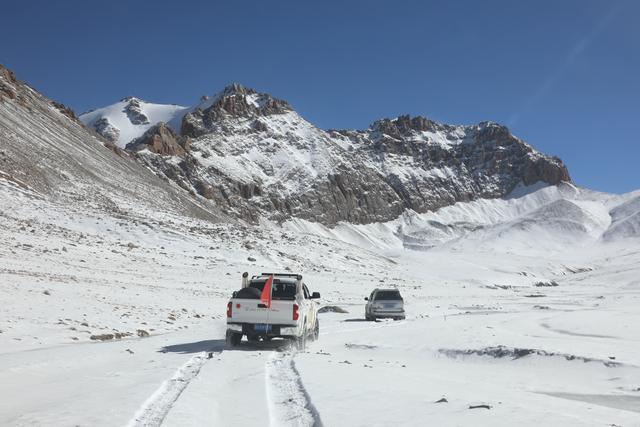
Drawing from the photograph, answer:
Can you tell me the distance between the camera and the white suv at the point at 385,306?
89.9ft

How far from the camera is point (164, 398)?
796cm

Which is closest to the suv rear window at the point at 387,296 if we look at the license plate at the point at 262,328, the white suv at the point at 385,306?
the white suv at the point at 385,306

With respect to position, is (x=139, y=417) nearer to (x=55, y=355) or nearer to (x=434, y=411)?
(x=434, y=411)

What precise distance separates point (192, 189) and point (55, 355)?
570 ft

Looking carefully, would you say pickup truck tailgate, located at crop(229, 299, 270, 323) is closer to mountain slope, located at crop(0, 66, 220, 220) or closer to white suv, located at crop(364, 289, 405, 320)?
white suv, located at crop(364, 289, 405, 320)

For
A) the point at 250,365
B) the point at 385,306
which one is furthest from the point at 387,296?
the point at 250,365

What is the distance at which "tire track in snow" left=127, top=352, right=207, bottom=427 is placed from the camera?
6656 millimetres

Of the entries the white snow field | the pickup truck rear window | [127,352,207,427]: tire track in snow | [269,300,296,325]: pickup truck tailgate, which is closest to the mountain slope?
the white snow field

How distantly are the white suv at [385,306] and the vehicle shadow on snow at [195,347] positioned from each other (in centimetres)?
1227

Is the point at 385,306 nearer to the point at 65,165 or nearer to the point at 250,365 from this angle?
the point at 250,365

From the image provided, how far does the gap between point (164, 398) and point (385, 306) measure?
20338mm

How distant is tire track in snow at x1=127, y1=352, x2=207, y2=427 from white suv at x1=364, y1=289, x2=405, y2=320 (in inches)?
662

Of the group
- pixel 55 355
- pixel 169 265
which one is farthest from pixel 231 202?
pixel 55 355

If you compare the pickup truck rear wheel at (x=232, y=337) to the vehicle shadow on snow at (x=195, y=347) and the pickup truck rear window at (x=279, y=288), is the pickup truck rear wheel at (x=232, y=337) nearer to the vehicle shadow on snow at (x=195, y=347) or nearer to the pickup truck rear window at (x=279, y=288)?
the vehicle shadow on snow at (x=195, y=347)
